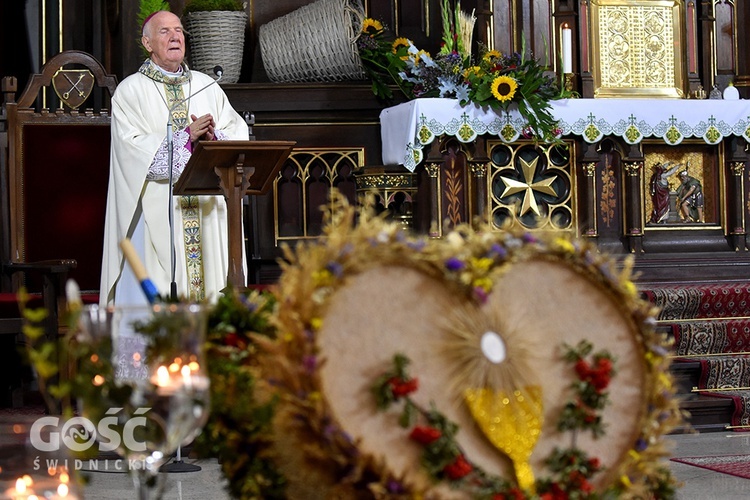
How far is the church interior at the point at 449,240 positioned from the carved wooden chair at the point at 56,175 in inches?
0.5

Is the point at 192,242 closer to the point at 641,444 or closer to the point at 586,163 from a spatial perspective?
the point at 586,163

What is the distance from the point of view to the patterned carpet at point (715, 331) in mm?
6215

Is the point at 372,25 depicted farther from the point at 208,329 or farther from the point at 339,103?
the point at 208,329

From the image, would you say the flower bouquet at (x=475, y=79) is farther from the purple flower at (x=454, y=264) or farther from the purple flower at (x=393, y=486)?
the purple flower at (x=393, y=486)

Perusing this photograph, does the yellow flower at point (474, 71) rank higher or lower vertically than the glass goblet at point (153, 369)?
higher

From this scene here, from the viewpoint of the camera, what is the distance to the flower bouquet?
7.08 meters

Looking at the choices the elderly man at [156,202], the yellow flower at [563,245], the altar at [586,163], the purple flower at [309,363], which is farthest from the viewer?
the altar at [586,163]

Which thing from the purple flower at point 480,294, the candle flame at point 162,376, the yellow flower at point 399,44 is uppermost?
the yellow flower at point 399,44

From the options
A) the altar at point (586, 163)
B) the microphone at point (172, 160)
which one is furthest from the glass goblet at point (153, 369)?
the altar at point (586, 163)

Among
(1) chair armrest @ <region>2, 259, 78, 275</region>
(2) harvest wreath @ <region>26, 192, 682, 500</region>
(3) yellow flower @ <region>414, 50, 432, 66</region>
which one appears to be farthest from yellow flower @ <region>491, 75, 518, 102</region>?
(2) harvest wreath @ <region>26, 192, 682, 500</region>

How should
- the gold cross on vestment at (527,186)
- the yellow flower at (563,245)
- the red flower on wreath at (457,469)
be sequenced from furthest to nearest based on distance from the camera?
the gold cross on vestment at (527,186) → the yellow flower at (563,245) → the red flower on wreath at (457,469)

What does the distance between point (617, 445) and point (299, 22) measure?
582 cm

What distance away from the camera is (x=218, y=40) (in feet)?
25.2

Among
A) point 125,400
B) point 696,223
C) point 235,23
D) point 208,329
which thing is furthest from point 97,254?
point 125,400
